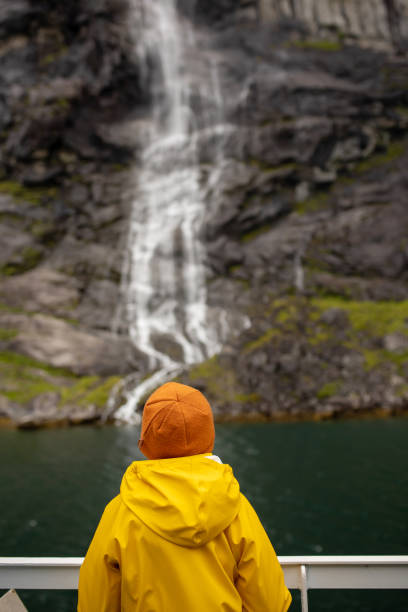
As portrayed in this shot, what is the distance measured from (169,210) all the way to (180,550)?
49.4 metres

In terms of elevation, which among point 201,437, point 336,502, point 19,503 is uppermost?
point 201,437

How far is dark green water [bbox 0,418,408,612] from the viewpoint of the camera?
1055 cm

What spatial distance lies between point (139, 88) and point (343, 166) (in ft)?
94.7

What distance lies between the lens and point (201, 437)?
2.40 metres

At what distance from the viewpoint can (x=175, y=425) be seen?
2354 mm

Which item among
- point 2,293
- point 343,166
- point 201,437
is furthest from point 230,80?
point 201,437

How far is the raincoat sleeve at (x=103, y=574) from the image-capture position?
7.18 feet

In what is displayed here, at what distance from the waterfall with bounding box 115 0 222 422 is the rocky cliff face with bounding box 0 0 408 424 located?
143cm

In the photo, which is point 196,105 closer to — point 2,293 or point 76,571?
point 2,293

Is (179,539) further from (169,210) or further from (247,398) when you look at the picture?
(169,210)

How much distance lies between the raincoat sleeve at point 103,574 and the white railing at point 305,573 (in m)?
0.63

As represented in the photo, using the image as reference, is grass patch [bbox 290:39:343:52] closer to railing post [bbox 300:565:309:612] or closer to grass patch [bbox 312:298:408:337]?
grass patch [bbox 312:298:408:337]

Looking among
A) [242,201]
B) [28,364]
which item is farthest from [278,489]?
[242,201]

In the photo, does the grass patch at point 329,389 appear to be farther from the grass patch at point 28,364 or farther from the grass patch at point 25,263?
the grass patch at point 25,263
